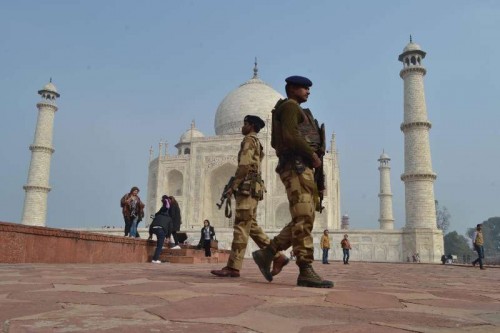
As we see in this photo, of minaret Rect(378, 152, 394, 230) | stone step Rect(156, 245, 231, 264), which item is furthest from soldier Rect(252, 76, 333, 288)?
minaret Rect(378, 152, 394, 230)

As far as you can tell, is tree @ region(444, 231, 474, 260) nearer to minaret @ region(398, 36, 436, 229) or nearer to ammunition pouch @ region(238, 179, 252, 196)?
minaret @ region(398, 36, 436, 229)

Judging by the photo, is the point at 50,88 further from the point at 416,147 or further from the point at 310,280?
the point at 310,280

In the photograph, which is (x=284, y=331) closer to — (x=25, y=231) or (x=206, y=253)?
(x=25, y=231)

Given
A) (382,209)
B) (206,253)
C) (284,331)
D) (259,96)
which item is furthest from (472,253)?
(284,331)

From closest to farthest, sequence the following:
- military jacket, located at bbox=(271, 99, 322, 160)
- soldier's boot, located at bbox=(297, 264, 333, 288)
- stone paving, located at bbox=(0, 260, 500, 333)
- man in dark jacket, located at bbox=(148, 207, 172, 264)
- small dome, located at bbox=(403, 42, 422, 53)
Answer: stone paving, located at bbox=(0, 260, 500, 333)
soldier's boot, located at bbox=(297, 264, 333, 288)
military jacket, located at bbox=(271, 99, 322, 160)
man in dark jacket, located at bbox=(148, 207, 172, 264)
small dome, located at bbox=(403, 42, 422, 53)

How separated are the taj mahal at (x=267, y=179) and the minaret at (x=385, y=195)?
0.08 metres

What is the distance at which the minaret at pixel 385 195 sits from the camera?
104 ft

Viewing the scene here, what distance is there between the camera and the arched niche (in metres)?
28.3

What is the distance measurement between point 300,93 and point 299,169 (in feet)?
1.97

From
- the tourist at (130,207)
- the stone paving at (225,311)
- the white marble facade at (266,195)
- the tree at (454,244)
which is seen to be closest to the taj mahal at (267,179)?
the white marble facade at (266,195)

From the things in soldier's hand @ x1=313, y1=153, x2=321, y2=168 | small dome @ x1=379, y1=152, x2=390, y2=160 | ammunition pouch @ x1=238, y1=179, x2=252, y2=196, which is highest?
small dome @ x1=379, y1=152, x2=390, y2=160

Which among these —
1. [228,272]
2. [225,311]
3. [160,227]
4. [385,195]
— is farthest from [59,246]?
[385,195]

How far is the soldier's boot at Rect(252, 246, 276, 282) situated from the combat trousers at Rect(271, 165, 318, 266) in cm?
25

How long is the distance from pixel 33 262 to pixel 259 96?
28.0m
